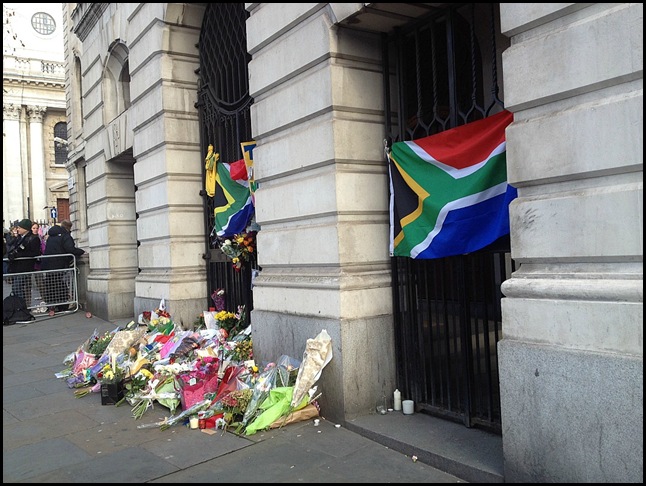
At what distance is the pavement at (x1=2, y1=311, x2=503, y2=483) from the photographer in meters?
4.71

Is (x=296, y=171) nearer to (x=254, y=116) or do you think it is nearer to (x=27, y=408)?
(x=254, y=116)

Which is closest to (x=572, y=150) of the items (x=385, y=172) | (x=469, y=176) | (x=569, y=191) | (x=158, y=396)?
(x=569, y=191)

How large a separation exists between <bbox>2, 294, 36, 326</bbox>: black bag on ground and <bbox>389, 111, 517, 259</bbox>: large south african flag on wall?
1136cm

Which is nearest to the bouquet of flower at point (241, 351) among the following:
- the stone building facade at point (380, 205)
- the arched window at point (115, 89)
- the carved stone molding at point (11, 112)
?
the stone building facade at point (380, 205)

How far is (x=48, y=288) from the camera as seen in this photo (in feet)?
49.8

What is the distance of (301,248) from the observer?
6.61 meters

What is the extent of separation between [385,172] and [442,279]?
1359 mm

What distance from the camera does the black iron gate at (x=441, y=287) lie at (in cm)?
540

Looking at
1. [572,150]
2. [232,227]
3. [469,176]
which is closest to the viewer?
[572,150]

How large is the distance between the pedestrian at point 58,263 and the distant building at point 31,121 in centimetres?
3502

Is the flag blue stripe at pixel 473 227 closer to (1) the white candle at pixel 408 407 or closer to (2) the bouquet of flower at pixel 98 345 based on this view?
(1) the white candle at pixel 408 407

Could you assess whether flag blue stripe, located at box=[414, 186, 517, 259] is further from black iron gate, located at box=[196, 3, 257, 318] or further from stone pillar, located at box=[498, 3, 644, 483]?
black iron gate, located at box=[196, 3, 257, 318]

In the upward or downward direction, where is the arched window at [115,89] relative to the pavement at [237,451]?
upward

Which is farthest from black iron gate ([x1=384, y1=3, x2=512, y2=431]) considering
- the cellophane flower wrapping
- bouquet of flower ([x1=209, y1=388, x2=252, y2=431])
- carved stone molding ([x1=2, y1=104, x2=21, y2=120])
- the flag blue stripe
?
carved stone molding ([x1=2, y1=104, x2=21, y2=120])
